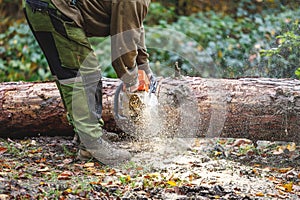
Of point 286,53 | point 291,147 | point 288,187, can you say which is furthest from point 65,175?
point 286,53

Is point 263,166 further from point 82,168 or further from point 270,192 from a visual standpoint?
point 82,168

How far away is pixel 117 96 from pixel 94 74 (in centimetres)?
35

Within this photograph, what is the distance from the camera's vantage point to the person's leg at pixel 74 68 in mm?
3664

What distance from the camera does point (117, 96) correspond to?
13.5ft

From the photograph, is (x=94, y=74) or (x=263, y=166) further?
(x=263, y=166)

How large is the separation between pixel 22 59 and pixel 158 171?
509 cm

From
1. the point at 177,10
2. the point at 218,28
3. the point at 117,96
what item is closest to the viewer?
the point at 117,96

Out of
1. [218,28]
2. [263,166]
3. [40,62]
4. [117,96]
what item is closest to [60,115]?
[117,96]

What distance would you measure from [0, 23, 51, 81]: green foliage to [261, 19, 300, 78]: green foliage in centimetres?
391

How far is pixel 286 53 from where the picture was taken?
17.6 ft

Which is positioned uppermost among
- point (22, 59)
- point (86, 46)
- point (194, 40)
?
point (86, 46)

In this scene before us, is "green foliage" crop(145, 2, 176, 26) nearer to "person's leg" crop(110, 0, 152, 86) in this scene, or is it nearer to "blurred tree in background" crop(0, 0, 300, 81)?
"blurred tree in background" crop(0, 0, 300, 81)

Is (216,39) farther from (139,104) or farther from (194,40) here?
(139,104)

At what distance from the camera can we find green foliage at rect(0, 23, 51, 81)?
8.13m
